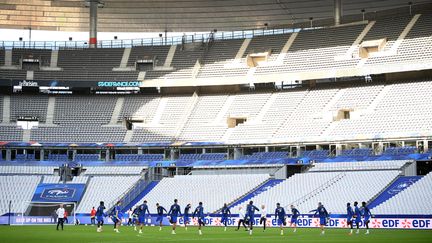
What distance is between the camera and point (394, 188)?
52.6 metres

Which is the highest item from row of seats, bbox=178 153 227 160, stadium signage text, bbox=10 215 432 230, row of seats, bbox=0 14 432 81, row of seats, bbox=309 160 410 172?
→ row of seats, bbox=0 14 432 81

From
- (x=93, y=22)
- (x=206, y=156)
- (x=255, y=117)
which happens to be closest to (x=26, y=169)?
(x=93, y=22)

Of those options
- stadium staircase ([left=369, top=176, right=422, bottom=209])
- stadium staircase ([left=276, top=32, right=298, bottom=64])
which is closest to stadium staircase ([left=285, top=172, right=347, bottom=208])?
stadium staircase ([left=369, top=176, right=422, bottom=209])

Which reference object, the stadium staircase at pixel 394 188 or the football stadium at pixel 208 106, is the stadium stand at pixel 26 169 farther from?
the stadium staircase at pixel 394 188

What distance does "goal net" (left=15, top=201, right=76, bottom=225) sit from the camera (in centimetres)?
6178

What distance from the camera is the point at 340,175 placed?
2275 inches

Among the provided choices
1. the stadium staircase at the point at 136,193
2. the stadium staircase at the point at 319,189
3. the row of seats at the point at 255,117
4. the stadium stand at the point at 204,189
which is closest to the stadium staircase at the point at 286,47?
the row of seats at the point at 255,117

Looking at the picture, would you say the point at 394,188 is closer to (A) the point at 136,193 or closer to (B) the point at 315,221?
(B) the point at 315,221

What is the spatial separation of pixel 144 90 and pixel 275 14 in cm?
1646

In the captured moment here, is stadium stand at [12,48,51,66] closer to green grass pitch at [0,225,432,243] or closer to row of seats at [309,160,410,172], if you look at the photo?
row of seats at [309,160,410,172]

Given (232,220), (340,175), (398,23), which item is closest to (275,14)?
(398,23)

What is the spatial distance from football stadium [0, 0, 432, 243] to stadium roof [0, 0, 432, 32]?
0.73 feet

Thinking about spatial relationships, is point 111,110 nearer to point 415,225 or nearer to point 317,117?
point 317,117

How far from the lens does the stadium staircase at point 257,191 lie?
59312 mm
